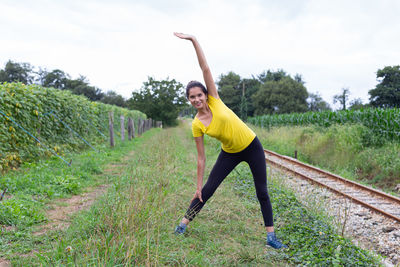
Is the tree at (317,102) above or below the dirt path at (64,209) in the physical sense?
above

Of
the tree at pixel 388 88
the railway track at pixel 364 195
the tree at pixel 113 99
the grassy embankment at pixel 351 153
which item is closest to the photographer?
the railway track at pixel 364 195

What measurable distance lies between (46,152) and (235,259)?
20.8 feet

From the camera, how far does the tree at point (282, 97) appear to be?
182ft

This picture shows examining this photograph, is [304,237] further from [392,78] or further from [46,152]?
[392,78]

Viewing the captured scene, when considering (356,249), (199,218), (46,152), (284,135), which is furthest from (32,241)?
(284,135)

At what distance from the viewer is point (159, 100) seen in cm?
4747

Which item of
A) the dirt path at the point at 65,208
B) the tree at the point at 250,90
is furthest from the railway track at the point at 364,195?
the tree at the point at 250,90

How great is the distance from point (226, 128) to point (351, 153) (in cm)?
975

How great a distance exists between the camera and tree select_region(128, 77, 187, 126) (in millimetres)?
47062

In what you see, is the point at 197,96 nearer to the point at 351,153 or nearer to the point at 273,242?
the point at 273,242

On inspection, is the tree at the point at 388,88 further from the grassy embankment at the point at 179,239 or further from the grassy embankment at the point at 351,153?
the grassy embankment at the point at 179,239

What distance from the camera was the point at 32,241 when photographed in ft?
10.2

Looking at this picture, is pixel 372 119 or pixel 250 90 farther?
pixel 250 90

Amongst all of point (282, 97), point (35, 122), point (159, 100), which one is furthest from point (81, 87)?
point (35, 122)
